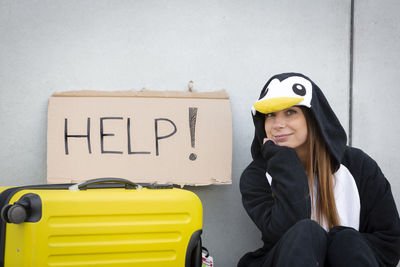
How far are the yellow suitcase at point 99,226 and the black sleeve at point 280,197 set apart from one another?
0.23m

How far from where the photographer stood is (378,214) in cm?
117

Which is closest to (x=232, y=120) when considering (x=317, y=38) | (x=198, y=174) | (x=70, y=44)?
(x=198, y=174)

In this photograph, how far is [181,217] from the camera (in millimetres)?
1090

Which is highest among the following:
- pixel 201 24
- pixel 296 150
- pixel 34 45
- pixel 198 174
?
pixel 201 24

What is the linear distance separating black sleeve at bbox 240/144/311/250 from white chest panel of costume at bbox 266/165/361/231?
0.50ft

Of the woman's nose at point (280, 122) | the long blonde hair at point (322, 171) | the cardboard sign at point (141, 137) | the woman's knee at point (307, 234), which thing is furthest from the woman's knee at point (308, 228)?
the cardboard sign at point (141, 137)

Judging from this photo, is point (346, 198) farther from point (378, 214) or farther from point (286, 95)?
point (286, 95)

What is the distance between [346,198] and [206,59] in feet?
2.58

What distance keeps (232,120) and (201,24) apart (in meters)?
0.43

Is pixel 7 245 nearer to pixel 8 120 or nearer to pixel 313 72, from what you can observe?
pixel 8 120

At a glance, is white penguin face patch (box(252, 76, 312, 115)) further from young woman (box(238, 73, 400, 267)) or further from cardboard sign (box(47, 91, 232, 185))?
cardboard sign (box(47, 91, 232, 185))

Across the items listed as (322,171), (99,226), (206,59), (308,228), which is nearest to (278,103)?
(322,171)

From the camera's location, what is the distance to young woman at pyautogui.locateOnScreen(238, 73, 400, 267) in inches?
44.1

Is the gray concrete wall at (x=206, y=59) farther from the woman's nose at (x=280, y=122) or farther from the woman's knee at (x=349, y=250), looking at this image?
the woman's knee at (x=349, y=250)
